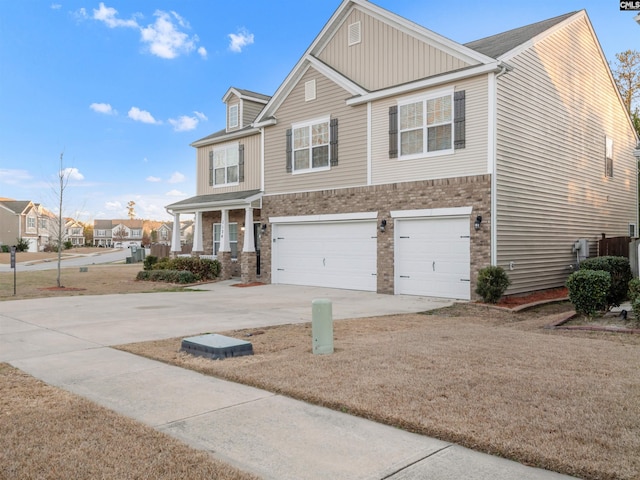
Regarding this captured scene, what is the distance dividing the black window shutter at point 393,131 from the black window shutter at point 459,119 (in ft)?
6.26

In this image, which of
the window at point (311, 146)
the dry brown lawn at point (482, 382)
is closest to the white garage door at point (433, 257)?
the window at point (311, 146)

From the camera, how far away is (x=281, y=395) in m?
5.09

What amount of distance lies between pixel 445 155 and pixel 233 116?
38.8ft

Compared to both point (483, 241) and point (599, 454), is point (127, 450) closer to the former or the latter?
point (599, 454)

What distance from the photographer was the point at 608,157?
19.1 m

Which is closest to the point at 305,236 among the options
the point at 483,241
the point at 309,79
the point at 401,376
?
the point at 309,79

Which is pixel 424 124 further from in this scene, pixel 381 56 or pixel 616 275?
pixel 616 275

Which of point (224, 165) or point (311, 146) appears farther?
point (224, 165)

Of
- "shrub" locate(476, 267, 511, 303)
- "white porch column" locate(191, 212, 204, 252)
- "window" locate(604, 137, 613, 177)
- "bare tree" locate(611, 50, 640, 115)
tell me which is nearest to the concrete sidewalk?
"shrub" locate(476, 267, 511, 303)

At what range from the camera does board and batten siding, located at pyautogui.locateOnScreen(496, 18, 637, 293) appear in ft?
44.4

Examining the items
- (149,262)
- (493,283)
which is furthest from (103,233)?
(493,283)

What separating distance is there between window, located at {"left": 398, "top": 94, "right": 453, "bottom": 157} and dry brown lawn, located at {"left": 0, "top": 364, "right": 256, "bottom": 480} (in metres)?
11.5

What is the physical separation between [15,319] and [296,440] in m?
9.14

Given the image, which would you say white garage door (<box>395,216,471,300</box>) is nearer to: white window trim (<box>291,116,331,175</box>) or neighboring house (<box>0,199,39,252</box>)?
white window trim (<box>291,116,331,175</box>)
